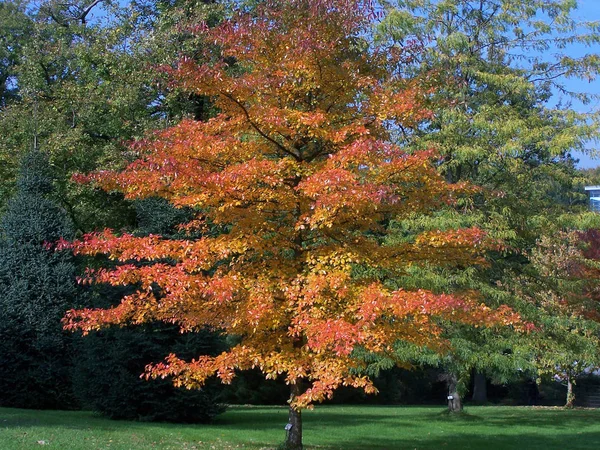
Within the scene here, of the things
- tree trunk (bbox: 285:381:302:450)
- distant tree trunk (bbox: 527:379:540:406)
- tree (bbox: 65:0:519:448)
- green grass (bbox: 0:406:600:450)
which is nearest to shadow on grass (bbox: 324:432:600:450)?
green grass (bbox: 0:406:600:450)

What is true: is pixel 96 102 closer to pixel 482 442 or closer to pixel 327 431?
pixel 327 431

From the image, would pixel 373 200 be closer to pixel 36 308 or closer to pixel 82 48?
pixel 36 308

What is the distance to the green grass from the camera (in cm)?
1106

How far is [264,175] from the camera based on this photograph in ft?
28.3

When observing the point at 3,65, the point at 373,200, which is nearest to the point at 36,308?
the point at 373,200

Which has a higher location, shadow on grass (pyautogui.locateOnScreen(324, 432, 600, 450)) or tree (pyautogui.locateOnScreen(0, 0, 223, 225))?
tree (pyautogui.locateOnScreen(0, 0, 223, 225))

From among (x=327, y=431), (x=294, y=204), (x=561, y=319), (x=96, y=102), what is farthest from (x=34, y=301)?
(x=561, y=319)

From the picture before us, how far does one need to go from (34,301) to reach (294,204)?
31.0 feet

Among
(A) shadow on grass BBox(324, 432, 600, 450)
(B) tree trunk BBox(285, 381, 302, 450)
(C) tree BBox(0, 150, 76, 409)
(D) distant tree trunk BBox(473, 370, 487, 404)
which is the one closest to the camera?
(B) tree trunk BBox(285, 381, 302, 450)

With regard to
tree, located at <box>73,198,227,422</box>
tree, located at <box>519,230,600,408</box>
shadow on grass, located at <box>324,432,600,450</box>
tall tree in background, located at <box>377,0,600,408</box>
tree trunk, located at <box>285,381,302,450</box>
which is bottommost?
shadow on grass, located at <box>324,432,600,450</box>

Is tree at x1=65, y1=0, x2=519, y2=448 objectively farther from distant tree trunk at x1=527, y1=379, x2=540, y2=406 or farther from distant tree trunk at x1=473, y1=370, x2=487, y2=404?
distant tree trunk at x1=527, y1=379, x2=540, y2=406

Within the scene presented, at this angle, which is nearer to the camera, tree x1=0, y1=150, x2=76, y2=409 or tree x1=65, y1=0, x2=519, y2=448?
tree x1=65, y1=0, x2=519, y2=448

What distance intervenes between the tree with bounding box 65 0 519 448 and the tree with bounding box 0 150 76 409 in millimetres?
7187

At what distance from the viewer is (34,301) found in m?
16.2
